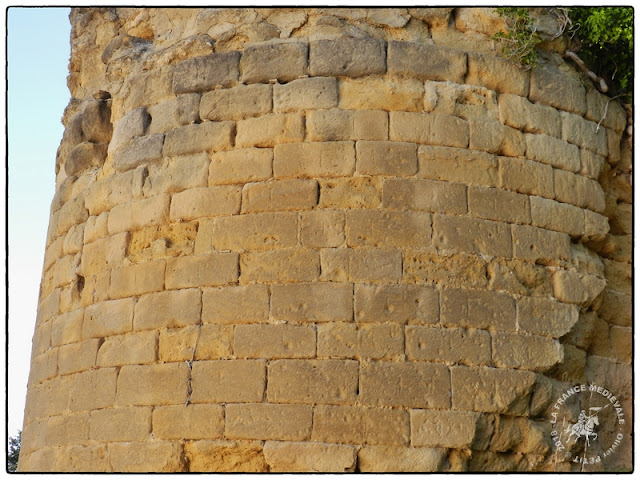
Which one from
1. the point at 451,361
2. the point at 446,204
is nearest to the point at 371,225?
the point at 446,204

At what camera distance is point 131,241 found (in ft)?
22.3

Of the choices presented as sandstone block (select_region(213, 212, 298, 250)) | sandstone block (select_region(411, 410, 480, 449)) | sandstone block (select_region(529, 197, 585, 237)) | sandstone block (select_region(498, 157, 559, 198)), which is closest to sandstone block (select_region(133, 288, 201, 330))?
sandstone block (select_region(213, 212, 298, 250))

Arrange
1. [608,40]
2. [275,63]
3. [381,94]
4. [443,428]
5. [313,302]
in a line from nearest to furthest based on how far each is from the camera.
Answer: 1. [443,428]
2. [313,302]
3. [381,94]
4. [275,63]
5. [608,40]

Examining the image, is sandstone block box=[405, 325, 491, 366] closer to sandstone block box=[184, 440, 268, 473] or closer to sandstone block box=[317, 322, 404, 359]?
sandstone block box=[317, 322, 404, 359]

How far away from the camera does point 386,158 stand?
6.34m

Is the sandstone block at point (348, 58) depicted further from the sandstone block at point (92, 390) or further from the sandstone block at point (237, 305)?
the sandstone block at point (92, 390)

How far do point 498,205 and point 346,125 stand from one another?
1.18 m

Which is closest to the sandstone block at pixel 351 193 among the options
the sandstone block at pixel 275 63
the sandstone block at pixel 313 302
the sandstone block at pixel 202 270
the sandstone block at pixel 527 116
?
the sandstone block at pixel 313 302

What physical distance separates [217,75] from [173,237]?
4.25 feet

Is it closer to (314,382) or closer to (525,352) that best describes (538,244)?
(525,352)

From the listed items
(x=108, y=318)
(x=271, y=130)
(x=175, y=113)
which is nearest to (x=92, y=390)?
(x=108, y=318)

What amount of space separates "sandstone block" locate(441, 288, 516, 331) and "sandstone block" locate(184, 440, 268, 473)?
1.46 m

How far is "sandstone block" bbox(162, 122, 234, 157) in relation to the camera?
6.70m

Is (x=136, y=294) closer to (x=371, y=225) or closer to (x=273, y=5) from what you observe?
(x=371, y=225)
